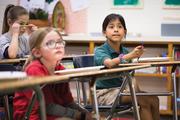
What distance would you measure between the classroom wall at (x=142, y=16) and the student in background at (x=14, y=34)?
143cm

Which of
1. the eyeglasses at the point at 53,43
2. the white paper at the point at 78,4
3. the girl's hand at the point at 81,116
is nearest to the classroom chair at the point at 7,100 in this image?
the eyeglasses at the point at 53,43

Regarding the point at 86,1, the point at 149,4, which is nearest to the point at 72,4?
the point at 86,1

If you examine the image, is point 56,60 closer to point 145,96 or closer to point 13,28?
point 145,96

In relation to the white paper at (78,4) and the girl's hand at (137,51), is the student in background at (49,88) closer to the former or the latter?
the girl's hand at (137,51)

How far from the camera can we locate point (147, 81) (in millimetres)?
4285

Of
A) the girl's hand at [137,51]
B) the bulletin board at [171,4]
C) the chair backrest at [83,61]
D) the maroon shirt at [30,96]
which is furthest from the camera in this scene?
the bulletin board at [171,4]

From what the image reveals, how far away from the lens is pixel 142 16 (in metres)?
4.28

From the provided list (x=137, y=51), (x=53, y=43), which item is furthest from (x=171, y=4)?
(x=53, y=43)

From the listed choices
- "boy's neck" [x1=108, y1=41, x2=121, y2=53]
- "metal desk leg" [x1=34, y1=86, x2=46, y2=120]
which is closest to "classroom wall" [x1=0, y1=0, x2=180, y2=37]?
"boy's neck" [x1=108, y1=41, x2=121, y2=53]

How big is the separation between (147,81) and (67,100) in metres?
2.53

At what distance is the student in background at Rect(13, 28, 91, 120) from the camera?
1.73 metres

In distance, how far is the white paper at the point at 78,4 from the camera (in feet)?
14.8

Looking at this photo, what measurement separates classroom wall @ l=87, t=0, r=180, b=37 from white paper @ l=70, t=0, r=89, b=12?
7 centimetres

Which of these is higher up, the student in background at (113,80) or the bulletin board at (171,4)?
the bulletin board at (171,4)
